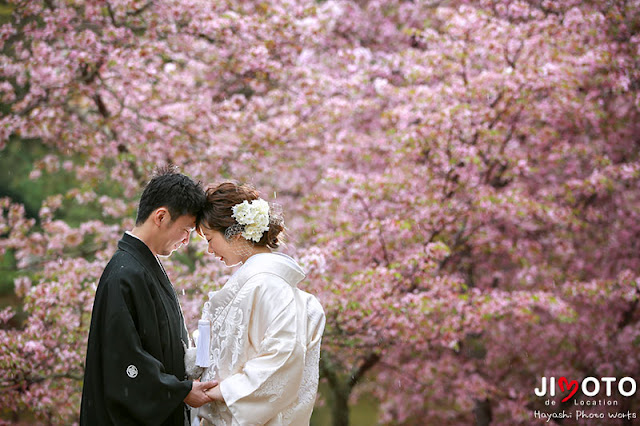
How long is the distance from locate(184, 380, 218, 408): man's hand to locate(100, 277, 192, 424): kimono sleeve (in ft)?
0.39

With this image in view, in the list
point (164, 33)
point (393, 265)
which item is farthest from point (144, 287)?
point (164, 33)

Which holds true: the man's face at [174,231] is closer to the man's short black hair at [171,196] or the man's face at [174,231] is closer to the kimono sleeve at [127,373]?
the man's short black hair at [171,196]

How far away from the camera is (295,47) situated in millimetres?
5535

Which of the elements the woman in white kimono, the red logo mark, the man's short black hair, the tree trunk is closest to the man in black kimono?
the man's short black hair

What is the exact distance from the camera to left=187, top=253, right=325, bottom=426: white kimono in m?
2.27

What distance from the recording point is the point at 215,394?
7.66ft

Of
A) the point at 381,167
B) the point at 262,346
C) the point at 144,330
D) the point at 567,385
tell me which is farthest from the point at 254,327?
the point at 567,385

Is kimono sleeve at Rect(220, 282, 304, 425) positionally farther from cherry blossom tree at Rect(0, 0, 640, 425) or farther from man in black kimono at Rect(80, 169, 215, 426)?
cherry blossom tree at Rect(0, 0, 640, 425)

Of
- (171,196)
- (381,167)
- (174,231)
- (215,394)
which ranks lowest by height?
(381,167)

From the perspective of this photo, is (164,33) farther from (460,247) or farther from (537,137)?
(537,137)

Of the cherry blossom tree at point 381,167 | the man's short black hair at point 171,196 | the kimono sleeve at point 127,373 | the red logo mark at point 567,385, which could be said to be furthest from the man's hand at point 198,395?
the red logo mark at point 567,385

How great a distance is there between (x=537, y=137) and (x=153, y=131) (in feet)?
12.7

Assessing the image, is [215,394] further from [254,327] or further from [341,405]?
[341,405]

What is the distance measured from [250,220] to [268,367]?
0.61 m
